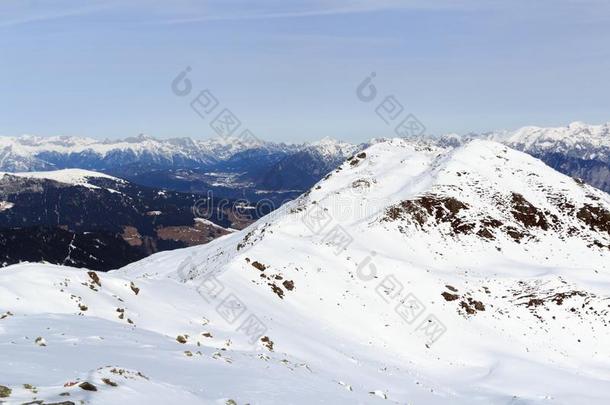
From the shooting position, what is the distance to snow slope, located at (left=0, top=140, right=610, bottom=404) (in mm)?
20766

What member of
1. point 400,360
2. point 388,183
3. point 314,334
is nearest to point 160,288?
point 314,334

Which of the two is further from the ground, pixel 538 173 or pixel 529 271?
pixel 538 173

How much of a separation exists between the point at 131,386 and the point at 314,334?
28529mm

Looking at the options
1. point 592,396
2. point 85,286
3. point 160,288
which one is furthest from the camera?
point 160,288

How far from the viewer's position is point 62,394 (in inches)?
489

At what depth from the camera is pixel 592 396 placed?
3678cm

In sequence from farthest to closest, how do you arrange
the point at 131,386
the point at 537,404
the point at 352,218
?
the point at 352,218 < the point at 537,404 < the point at 131,386

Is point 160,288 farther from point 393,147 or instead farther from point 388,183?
point 393,147

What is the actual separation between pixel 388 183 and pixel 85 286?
60.2 meters

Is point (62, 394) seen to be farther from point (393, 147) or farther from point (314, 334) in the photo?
point (393, 147)

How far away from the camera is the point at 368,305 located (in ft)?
167

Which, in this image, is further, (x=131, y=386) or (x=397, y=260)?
(x=397, y=260)

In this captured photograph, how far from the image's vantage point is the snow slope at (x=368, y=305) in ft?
68.1

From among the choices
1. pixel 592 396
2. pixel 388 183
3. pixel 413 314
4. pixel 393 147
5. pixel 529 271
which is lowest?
pixel 592 396
